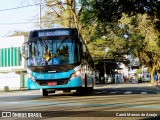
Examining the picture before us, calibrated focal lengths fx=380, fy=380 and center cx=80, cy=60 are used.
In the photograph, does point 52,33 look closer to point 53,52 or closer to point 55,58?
point 53,52

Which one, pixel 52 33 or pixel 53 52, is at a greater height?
pixel 52 33

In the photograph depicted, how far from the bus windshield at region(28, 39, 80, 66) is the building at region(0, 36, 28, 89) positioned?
3507 centimetres

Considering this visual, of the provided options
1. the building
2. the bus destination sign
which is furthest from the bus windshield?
the building

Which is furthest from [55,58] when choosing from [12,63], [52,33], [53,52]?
[12,63]

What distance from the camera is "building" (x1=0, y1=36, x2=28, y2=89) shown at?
5481 cm

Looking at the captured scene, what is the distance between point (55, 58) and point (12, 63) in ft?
129

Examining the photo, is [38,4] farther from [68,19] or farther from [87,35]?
[87,35]

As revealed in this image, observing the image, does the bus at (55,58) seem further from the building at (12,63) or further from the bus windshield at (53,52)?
the building at (12,63)

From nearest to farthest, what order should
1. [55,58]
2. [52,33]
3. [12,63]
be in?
1. [55,58]
2. [52,33]
3. [12,63]

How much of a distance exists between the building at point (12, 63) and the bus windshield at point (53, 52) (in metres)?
35.1

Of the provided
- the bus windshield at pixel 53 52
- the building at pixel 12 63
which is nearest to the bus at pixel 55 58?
the bus windshield at pixel 53 52

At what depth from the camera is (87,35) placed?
45.2 meters

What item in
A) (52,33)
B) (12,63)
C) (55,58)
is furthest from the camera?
(12,63)

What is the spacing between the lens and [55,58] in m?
19.5
